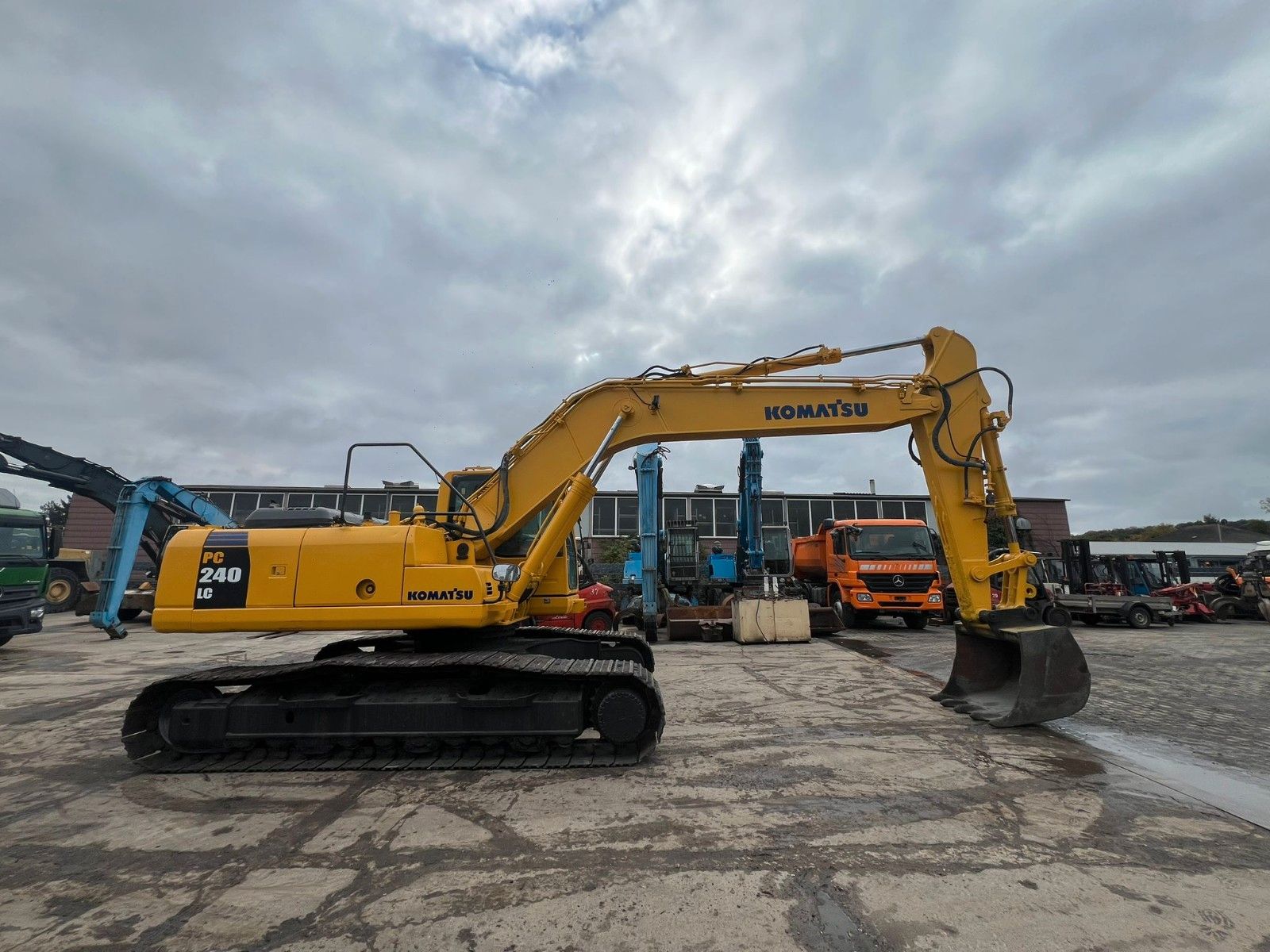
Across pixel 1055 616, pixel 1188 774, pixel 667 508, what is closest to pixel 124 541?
pixel 1188 774

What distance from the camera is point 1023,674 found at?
17.0ft

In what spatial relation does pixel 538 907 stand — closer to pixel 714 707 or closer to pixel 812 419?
pixel 714 707

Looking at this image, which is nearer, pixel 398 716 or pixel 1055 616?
pixel 398 716

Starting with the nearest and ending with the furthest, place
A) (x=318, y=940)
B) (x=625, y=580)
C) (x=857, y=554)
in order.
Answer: (x=318, y=940), (x=857, y=554), (x=625, y=580)

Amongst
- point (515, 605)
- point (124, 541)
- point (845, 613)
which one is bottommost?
point (845, 613)

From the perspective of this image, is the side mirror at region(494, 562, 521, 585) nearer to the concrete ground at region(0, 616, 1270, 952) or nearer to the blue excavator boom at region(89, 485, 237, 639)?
the concrete ground at region(0, 616, 1270, 952)

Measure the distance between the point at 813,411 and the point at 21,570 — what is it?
15.0 meters

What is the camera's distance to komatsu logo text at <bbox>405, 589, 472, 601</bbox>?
193 inches

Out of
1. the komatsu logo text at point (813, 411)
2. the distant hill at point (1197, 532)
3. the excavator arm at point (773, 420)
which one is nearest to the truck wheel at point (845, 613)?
the excavator arm at point (773, 420)

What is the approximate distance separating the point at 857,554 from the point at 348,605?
12544mm

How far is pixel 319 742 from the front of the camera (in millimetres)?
4660

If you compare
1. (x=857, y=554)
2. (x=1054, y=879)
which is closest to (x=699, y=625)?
(x=857, y=554)

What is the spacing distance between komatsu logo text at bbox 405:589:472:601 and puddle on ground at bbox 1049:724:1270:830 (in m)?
5.26

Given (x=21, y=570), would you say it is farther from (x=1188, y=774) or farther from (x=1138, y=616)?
(x=1138, y=616)
